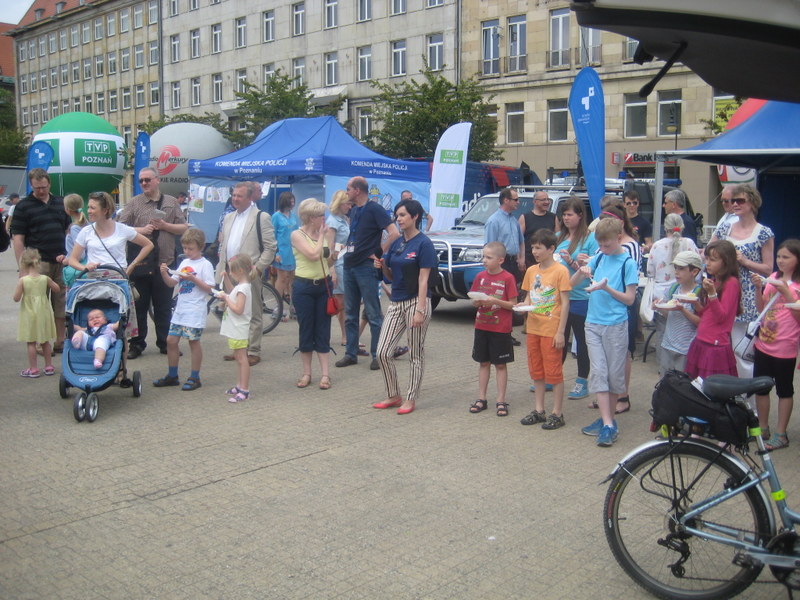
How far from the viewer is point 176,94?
5997 cm

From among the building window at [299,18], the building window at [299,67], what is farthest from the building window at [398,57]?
the building window at [299,18]

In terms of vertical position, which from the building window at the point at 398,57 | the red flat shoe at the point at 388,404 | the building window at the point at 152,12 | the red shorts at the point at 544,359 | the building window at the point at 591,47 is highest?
the building window at the point at 152,12

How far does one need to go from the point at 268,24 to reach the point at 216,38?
583cm

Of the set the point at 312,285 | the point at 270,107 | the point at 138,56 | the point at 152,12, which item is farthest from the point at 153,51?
the point at 312,285

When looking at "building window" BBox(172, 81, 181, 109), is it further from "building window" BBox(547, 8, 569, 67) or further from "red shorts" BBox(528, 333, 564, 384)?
"red shorts" BBox(528, 333, 564, 384)

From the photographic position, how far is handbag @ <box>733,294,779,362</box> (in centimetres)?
600

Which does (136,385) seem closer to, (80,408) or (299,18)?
(80,408)

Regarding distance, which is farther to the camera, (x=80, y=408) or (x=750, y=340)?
(x=80, y=408)

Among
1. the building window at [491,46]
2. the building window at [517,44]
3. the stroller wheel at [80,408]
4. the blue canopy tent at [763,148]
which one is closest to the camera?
the stroller wheel at [80,408]

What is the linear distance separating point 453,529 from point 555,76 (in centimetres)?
3568

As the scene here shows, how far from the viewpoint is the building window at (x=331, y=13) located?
47188 mm

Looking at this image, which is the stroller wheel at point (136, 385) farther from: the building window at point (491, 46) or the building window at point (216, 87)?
the building window at point (216, 87)

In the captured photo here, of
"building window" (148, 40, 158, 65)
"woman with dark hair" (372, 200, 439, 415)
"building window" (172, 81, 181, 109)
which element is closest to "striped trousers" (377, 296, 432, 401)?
"woman with dark hair" (372, 200, 439, 415)

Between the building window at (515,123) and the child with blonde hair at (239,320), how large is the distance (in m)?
33.5
